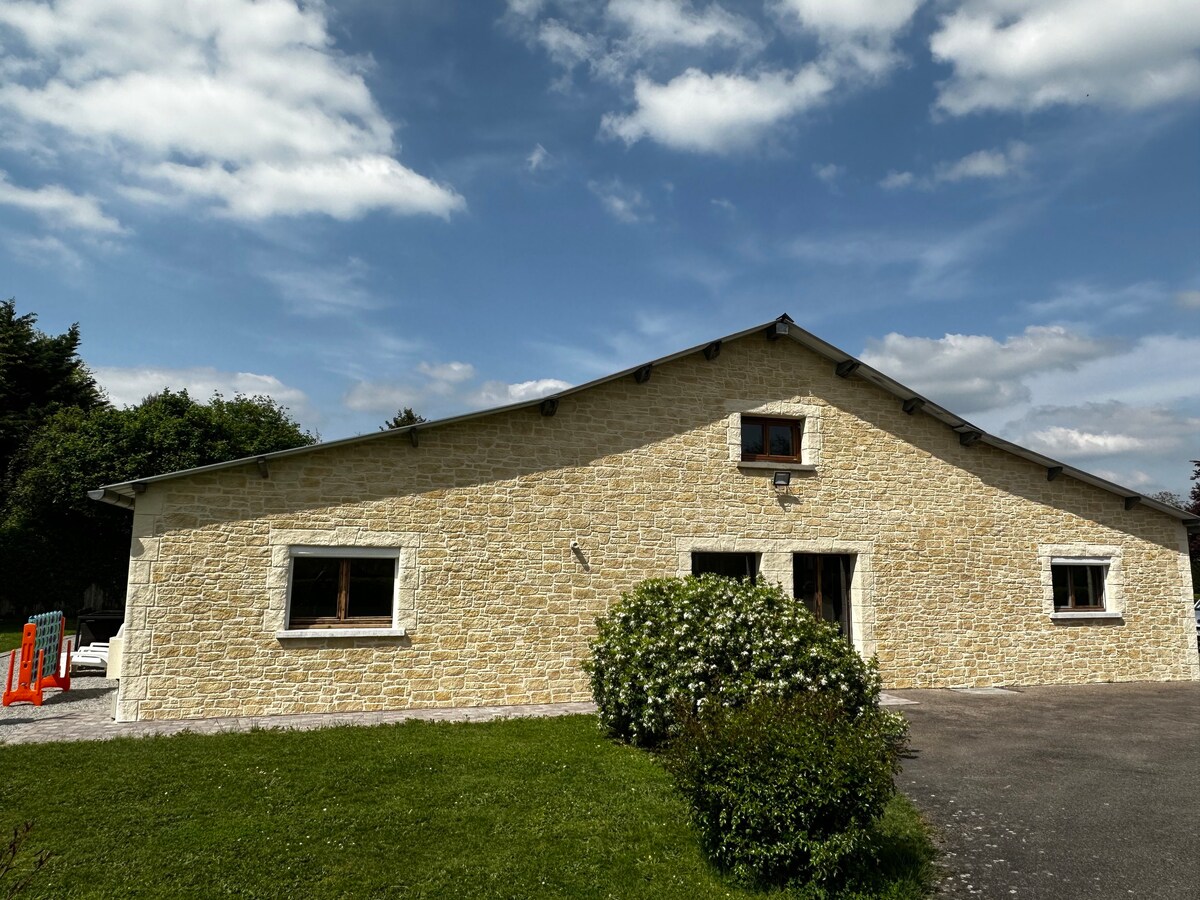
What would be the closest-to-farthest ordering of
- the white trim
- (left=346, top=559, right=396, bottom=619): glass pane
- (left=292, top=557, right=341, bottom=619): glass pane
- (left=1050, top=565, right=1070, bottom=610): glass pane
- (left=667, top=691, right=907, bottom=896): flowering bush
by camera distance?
(left=667, top=691, right=907, bottom=896): flowering bush, (left=292, top=557, right=341, bottom=619): glass pane, (left=346, top=559, right=396, bottom=619): glass pane, the white trim, (left=1050, top=565, right=1070, bottom=610): glass pane

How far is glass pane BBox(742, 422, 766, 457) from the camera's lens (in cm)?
1298

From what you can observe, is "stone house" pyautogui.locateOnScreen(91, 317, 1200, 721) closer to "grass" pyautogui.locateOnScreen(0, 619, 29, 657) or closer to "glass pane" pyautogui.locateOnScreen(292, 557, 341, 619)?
"glass pane" pyautogui.locateOnScreen(292, 557, 341, 619)

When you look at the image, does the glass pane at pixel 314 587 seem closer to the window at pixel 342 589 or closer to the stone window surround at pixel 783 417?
the window at pixel 342 589

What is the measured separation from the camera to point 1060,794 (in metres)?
6.98

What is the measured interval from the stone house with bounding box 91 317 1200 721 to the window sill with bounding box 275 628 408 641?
0.03 metres

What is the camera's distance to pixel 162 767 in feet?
23.6

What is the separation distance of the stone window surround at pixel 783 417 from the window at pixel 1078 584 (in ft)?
16.5

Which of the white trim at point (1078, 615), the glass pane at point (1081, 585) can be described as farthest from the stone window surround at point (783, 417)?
the glass pane at point (1081, 585)

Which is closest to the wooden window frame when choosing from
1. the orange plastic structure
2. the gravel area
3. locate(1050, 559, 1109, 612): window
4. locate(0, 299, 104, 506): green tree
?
locate(1050, 559, 1109, 612): window

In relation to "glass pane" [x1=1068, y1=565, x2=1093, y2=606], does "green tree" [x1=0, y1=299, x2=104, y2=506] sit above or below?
above

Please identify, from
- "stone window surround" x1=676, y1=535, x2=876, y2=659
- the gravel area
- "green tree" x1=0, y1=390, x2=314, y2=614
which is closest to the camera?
the gravel area

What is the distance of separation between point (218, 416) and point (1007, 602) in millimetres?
23011

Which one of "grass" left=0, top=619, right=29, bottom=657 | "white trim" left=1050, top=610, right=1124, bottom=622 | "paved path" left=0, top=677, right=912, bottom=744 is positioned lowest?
"grass" left=0, top=619, right=29, bottom=657

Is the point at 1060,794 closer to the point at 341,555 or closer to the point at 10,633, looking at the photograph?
the point at 341,555
